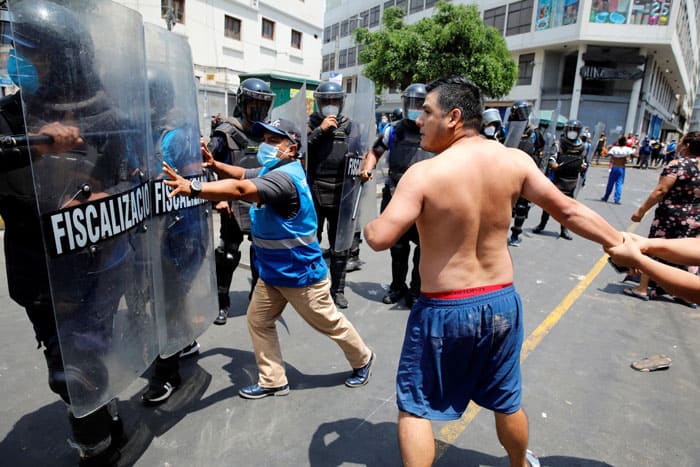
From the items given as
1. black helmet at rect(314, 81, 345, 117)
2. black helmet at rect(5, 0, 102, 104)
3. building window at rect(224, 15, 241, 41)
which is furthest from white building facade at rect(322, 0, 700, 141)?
black helmet at rect(5, 0, 102, 104)

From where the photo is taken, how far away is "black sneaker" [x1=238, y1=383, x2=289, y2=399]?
2750mm

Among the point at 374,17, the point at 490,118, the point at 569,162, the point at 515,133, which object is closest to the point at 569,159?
the point at 569,162

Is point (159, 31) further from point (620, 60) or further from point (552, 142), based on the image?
point (620, 60)

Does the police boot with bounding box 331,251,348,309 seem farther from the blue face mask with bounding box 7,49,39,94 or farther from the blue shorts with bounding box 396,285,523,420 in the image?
the blue face mask with bounding box 7,49,39,94

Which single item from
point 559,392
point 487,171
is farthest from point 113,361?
point 559,392

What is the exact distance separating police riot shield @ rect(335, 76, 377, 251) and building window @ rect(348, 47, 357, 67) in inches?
1786

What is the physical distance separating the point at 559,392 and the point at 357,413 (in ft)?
4.43

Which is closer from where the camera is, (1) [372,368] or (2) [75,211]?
(2) [75,211]

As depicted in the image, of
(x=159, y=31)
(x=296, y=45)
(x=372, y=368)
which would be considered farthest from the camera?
(x=296, y=45)

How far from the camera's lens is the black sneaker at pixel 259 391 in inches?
108

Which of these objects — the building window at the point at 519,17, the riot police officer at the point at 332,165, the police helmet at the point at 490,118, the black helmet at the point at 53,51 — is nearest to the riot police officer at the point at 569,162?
the police helmet at the point at 490,118

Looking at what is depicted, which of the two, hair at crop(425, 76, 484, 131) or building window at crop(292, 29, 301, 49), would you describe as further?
building window at crop(292, 29, 301, 49)

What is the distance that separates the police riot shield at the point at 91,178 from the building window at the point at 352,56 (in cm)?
4820

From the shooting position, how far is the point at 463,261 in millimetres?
1784
